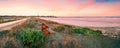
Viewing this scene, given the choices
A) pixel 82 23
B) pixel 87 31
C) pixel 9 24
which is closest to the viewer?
pixel 9 24

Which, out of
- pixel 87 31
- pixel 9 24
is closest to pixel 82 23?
pixel 87 31

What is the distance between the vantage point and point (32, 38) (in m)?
6.79

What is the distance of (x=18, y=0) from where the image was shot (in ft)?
22.9

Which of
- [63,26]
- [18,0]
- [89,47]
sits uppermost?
[18,0]

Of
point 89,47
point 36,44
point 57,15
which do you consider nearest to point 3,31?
point 36,44

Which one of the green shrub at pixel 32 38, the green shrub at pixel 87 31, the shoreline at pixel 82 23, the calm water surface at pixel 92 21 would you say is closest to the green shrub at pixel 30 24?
the green shrub at pixel 32 38

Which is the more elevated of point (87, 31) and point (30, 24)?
point (30, 24)

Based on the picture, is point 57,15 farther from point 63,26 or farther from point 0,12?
point 0,12

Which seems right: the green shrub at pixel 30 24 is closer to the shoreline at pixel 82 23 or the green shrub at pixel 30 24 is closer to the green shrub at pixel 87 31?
the shoreline at pixel 82 23

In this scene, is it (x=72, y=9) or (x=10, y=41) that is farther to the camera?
(x=72, y=9)

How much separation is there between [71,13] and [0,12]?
157cm

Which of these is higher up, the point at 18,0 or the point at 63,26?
the point at 18,0

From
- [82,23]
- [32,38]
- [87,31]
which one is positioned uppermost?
[82,23]

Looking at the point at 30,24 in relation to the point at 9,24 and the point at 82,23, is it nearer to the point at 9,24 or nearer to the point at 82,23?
the point at 9,24
